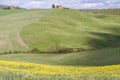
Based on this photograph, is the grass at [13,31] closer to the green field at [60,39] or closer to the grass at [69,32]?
the green field at [60,39]

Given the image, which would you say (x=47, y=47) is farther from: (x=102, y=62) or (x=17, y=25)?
(x=102, y=62)

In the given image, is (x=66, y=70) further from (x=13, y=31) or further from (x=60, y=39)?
(x=13, y=31)

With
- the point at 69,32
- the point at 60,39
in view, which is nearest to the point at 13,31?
the point at 60,39

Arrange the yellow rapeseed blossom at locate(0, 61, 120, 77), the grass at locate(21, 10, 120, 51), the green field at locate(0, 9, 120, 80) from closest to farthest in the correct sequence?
the yellow rapeseed blossom at locate(0, 61, 120, 77)
the green field at locate(0, 9, 120, 80)
the grass at locate(21, 10, 120, 51)

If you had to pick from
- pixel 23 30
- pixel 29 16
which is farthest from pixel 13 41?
pixel 29 16

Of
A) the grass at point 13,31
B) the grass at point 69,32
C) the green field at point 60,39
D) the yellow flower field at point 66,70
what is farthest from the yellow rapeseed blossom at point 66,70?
the grass at point 69,32

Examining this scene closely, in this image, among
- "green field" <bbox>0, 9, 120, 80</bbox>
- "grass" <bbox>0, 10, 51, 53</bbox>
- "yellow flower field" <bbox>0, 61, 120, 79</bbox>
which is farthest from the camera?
"grass" <bbox>0, 10, 51, 53</bbox>

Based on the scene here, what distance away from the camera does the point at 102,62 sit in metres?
52.3

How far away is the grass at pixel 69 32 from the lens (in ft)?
314

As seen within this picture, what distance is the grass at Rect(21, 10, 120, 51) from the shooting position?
3767 inches

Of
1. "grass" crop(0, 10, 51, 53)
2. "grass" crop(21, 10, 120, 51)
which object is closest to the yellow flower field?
"grass" crop(0, 10, 51, 53)

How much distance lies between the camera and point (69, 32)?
116438mm

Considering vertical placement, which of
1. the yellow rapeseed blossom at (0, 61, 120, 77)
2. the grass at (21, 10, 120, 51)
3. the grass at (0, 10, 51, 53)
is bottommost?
the grass at (21, 10, 120, 51)

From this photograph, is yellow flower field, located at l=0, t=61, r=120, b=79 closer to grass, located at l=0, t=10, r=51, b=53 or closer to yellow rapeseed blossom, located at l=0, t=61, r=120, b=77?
yellow rapeseed blossom, located at l=0, t=61, r=120, b=77
